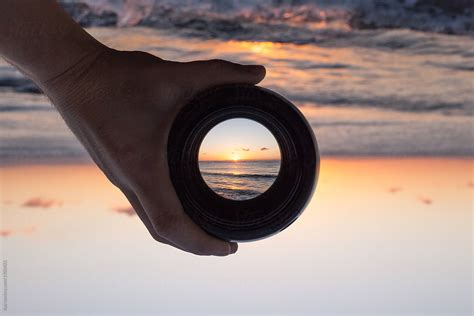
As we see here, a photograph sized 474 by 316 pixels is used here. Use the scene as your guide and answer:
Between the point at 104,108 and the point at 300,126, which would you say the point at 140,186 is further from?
the point at 300,126

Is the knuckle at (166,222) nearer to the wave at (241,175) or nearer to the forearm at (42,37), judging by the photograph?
the wave at (241,175)

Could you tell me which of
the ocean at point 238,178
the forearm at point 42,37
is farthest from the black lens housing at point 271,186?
the forearm at point 42,37

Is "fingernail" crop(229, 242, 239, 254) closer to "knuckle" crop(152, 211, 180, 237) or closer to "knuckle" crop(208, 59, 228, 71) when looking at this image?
"knuckle" crop(152, 211, 180, 237)

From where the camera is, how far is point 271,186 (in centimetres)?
101

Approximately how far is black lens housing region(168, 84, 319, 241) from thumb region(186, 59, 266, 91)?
1 cm

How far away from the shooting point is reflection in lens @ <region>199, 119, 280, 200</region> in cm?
101

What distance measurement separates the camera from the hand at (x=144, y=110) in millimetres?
989

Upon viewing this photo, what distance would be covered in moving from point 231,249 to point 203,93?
23cm

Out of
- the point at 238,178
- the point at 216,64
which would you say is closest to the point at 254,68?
the point at 216,64

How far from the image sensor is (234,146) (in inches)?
41.5

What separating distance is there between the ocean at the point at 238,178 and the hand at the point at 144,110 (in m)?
0.06

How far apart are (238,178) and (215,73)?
155 mm

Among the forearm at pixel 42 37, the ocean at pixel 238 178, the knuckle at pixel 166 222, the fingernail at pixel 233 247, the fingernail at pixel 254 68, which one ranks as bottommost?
the fingernail at pixel 233 247

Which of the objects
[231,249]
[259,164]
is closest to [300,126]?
[259,164]
